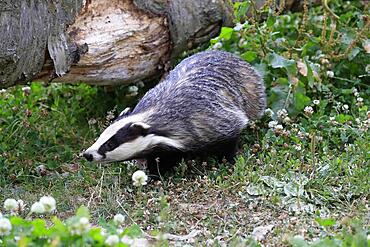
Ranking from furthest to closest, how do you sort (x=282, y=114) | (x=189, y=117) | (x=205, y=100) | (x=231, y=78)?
1. (x=282, y=114)
2. (x=231, y=78)
3. (x=205, y=100)
4. (x=189, y=117)

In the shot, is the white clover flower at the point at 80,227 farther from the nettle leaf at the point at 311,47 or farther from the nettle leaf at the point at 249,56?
A: the nettle leaf at the point at 311,47

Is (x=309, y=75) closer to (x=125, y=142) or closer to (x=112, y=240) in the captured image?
(x=125, y=142)

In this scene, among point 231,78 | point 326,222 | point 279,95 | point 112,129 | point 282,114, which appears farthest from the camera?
point 279,95

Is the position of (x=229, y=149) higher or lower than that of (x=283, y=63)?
lower

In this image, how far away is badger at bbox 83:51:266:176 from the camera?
5219 millimetres

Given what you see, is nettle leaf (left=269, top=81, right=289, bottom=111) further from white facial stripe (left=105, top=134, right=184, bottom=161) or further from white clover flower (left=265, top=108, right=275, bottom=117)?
white facial stripe (left=105, top=134, right=184, bottom=161)

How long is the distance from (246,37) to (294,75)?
1.89ft

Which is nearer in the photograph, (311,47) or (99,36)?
(99,36)

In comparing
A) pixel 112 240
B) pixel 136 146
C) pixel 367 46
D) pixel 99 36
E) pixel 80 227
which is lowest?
pixel 367 46

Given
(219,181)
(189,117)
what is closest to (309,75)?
(189,117)

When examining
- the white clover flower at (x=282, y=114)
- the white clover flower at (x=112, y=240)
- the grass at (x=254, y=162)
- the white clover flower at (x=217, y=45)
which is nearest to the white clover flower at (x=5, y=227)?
the white clover flower at (x=112, y=240)

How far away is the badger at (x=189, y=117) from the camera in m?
5.22

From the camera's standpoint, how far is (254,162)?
18.0 ft

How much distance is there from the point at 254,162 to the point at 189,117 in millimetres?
549
